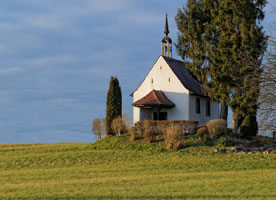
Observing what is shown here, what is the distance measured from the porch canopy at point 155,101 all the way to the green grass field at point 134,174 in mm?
5285

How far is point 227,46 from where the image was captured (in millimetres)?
38094

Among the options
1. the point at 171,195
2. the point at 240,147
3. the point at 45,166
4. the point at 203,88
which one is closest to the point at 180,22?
the point at 203,88

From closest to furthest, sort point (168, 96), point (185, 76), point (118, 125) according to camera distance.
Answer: point (118, 125) < point (168, 96) < point (185, 76)

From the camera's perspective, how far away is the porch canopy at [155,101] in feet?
133

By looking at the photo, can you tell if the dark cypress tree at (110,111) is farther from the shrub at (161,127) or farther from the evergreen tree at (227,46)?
the evergreen tree at (227,46)

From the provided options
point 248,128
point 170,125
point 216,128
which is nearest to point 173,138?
point 170,125

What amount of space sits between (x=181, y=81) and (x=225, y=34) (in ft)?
21.8

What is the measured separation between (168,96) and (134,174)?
20.7 metres

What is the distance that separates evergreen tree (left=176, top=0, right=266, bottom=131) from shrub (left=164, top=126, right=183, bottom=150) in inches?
271

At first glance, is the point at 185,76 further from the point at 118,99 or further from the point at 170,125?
the point at 170,125

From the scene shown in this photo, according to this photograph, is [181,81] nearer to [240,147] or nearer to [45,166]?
[240,147]

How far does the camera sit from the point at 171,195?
47.8 feet

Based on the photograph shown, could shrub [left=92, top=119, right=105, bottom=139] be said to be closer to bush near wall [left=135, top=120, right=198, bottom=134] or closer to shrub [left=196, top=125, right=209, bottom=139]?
bush near wall [left=135, top=120, right=198, bottom=134]

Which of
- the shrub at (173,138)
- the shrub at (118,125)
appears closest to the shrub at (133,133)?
the shrub at (118,125)
